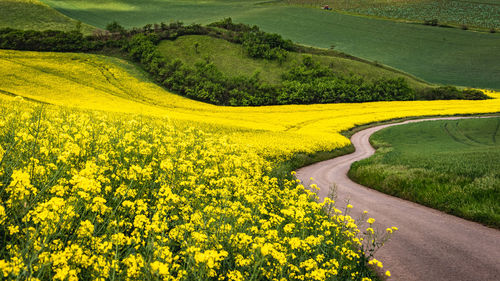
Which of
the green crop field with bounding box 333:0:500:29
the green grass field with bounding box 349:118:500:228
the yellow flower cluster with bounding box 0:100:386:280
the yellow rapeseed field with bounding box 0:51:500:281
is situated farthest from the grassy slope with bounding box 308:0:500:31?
the yellow flower cluster with bounding box 0:100:386:280

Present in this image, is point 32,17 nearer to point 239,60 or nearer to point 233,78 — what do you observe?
point 239,60

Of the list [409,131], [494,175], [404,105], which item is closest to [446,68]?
[404,105]

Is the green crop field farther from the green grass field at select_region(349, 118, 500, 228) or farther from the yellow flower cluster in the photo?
the yellow flower cluster

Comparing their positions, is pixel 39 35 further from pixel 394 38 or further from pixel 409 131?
pixel 394 38

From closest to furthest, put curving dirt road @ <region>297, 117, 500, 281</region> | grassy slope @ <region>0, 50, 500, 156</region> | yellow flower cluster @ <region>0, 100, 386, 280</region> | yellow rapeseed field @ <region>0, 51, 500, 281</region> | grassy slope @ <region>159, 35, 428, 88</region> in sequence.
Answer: yellow flower cluster @ <region>0, 100, 386, 280</region> < yellow rapeseed field @ <region>0, 51, 500, 281</region> < curving dirt road @ <region>297, 117, 500, 281</region> < grassy slope @ <region>0, 50, 500, 156</region> < grassy slope @ <region>159, 35, 428, 88</region>

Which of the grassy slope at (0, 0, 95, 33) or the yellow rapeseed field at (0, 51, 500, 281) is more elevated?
the grassy slope at (0, 0, 95, 33)

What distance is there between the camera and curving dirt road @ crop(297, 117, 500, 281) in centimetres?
633

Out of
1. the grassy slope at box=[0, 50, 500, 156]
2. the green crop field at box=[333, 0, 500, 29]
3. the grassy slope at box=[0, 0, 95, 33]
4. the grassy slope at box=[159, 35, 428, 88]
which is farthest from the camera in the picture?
the green crop field at box=[333, 0, 500, 29]

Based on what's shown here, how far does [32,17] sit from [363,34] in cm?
10228

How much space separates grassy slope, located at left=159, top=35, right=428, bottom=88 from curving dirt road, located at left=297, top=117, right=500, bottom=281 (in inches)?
2127

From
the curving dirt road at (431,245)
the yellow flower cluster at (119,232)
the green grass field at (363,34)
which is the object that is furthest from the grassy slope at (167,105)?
the green grass field at (363,34)

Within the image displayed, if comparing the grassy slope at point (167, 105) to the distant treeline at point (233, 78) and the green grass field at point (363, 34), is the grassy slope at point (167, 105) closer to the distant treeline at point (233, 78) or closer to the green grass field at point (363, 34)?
the distant treeline at point (233, 78)

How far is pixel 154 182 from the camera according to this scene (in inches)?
196

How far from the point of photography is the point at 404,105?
202 ft
